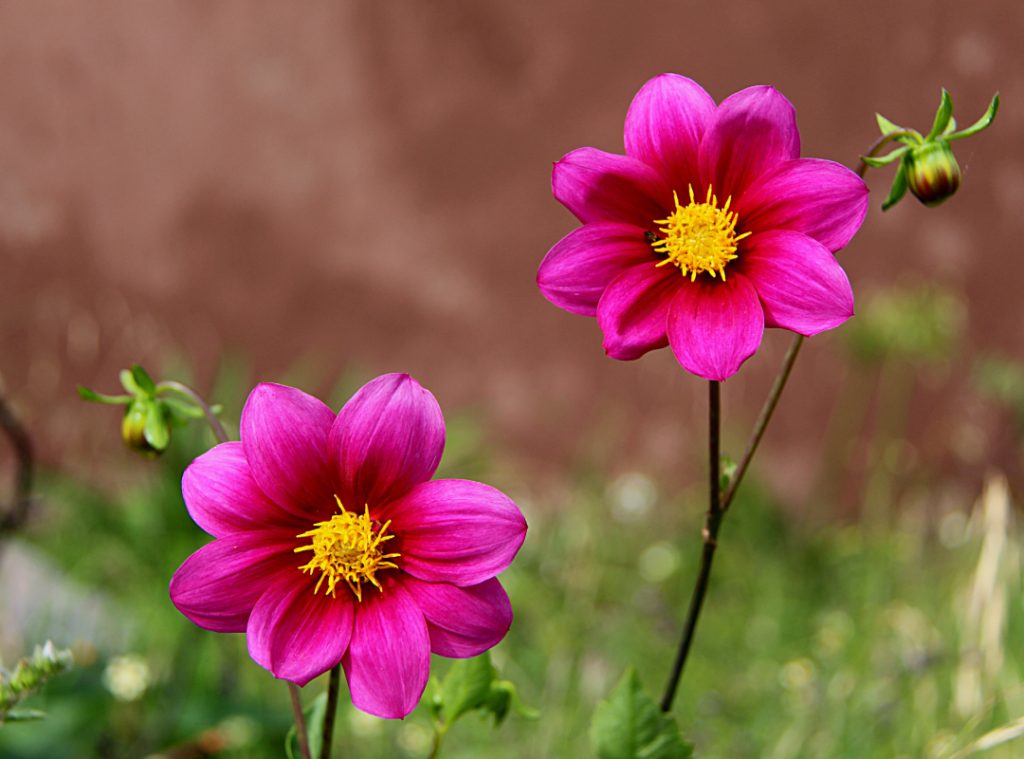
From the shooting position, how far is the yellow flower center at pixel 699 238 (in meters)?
0.58

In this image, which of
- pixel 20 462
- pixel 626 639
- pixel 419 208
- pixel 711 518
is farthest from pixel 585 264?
pixel 419 208

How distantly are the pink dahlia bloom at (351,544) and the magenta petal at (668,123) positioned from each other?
162 mm

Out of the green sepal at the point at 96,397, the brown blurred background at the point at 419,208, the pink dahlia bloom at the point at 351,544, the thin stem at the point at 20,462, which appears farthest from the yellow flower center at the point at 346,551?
the brown blurred background at the point at 419,208

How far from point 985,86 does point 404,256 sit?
1.02 meters

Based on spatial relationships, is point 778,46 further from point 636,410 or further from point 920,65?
point 636,410

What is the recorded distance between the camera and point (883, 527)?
76.5 inches

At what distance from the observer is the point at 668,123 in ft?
1.90

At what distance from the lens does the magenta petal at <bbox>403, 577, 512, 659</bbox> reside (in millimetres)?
520

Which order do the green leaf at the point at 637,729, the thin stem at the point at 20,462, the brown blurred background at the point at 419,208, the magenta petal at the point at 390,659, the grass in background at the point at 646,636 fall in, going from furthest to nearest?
the brown blurred background at the point at 419,208, the grass in background at the point at 646,636, the thin stem at the point at 20,462, the green leaf at the point at 637,729, the magenta petal at the point at 390,659

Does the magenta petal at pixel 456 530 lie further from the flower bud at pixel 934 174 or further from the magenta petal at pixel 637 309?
the flower bud at pixel 934 174

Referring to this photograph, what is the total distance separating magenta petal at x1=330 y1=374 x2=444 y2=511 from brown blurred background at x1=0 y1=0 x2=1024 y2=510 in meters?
1.56

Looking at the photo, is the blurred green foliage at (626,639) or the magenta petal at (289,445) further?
the blurred green foliage at (626,639)

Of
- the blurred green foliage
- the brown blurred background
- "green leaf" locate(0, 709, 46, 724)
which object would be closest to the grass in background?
the blurred green foliage

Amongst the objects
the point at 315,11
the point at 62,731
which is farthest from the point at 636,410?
the point at 62,731
